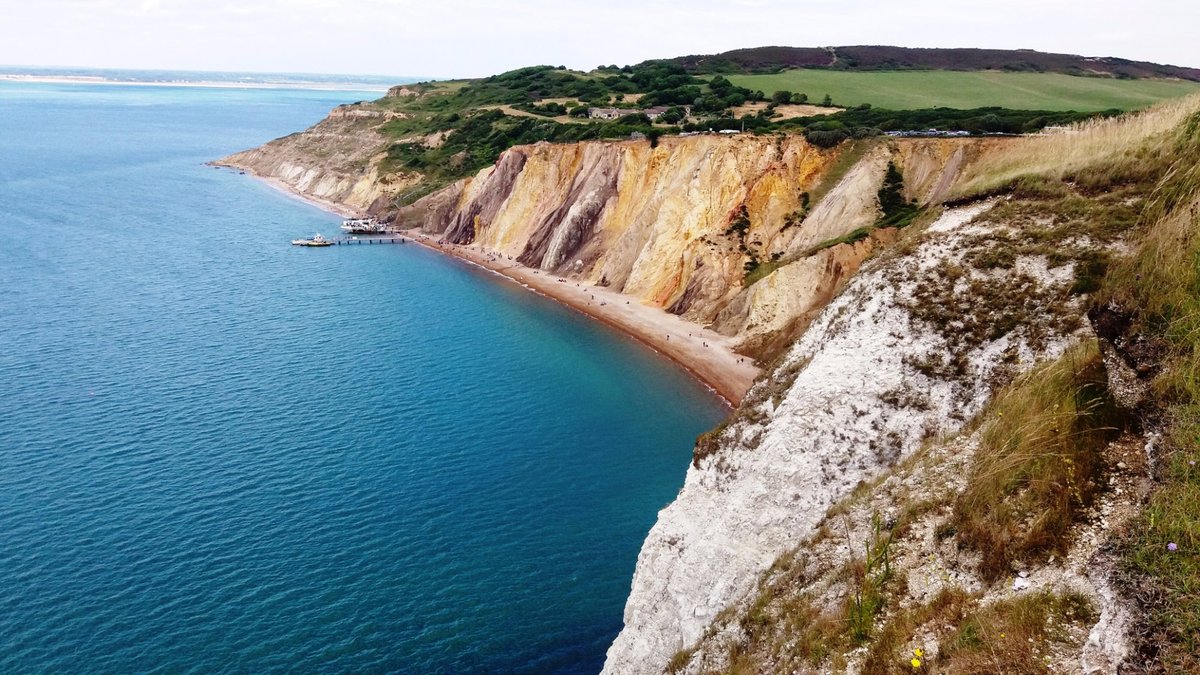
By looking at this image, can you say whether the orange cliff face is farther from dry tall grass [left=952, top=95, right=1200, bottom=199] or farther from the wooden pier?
dry tall grass [left=952, top=95, right=1200, bottom=199]

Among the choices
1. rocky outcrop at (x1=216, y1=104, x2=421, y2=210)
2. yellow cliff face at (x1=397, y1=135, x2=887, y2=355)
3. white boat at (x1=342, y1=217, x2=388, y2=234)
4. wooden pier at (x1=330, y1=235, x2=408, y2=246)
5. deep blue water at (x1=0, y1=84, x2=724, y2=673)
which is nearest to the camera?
deep blue water at (x1=0, y1=84, x2=724, y2=673)

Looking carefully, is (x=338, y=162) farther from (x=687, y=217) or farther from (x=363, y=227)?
(x=687, y=217)

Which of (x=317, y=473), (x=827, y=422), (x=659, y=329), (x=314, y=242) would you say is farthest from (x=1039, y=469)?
(x=314, y=242)

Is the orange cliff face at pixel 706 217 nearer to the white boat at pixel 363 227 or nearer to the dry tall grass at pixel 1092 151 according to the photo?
the white boat at pixel 363 227

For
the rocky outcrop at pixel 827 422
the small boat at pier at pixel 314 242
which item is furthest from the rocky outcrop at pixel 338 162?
the rocky outcrop at pixel 827 422

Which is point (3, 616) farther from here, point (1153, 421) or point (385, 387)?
point (1153, 421)

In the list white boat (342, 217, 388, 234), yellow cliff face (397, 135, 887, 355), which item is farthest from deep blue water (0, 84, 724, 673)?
white boat (342, 217, 388, 234)
